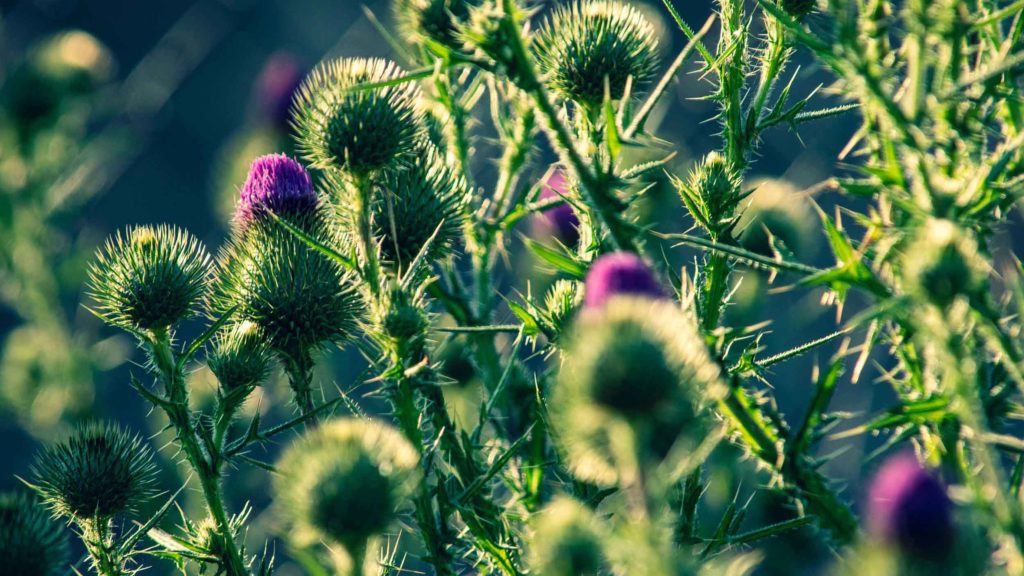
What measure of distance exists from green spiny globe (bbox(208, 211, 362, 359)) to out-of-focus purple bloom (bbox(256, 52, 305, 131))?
4.14 feet

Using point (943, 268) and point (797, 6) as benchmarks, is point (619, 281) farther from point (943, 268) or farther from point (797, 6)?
point (797, 6)

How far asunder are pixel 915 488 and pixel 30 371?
9.80 ft

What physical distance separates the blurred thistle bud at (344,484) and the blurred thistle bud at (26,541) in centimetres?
36

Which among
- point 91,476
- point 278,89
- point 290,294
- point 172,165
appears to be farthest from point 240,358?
point 172,165

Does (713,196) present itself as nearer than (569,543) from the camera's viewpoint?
No

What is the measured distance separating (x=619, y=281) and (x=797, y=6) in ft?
2.10

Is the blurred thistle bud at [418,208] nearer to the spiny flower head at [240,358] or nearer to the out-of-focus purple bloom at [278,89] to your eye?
the spiny flower head at [240,358]

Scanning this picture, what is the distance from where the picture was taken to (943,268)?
70cm

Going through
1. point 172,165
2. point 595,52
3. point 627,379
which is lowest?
point 172,165

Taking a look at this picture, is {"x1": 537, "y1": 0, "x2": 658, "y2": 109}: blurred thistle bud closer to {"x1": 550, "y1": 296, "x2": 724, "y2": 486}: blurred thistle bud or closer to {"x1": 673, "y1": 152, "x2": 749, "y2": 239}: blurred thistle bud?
{"x1": 673, "y1": 152, "x2": 749, "y2": 239}: blurred thistle bud

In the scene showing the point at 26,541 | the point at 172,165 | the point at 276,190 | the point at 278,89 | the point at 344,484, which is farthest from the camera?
the point at 172,165

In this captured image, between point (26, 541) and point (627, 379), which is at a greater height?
point (627, 379)

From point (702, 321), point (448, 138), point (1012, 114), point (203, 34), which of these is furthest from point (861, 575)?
Answer: point (203, 34)

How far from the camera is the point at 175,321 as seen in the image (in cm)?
126
